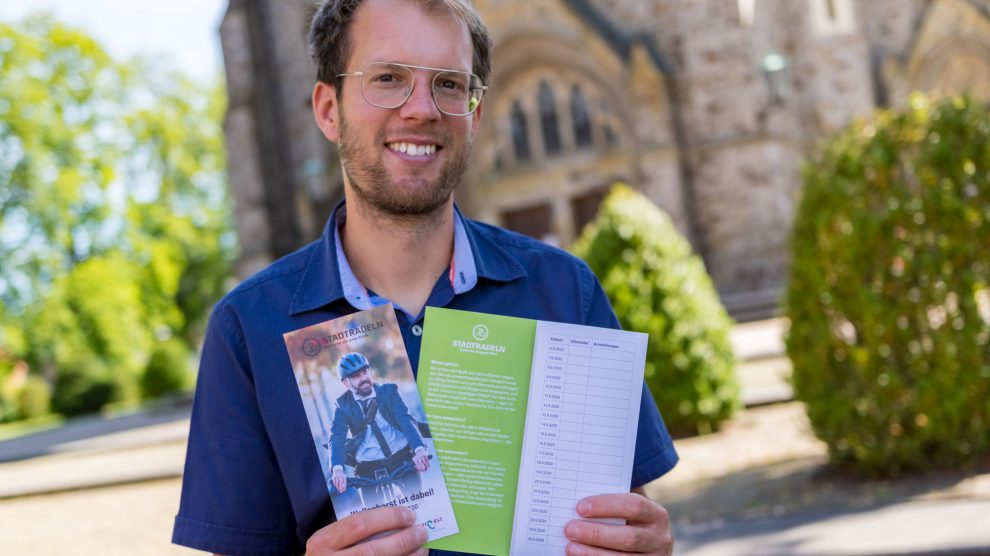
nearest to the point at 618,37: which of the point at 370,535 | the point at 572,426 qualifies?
the point at 572,426

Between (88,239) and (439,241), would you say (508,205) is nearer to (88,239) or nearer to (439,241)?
(88,239)

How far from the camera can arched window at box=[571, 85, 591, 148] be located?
72.3 ft

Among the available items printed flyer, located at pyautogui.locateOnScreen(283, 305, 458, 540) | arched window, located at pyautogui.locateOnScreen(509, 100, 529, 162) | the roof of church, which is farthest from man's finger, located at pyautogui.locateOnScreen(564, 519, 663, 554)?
arched window, located at pyautogui.locateOnScreen(509, 100, 529, 162)

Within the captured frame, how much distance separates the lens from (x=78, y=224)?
3172cm

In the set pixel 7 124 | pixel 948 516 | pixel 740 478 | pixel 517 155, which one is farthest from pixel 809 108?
pixel 7 124

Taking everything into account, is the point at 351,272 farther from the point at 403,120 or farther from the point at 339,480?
the point at 339,480

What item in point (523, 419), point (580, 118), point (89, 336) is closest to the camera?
point (523, 419)

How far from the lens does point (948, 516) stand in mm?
4590

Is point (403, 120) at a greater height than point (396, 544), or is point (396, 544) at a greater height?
point (403, 120)

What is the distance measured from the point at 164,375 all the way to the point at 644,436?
26.1 meters

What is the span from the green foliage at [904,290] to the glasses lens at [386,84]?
465 centimetres

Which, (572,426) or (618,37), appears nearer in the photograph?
(572,426)

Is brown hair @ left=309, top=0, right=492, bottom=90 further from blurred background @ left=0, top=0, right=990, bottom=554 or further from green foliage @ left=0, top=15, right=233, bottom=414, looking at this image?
green foliage @ left=0, top=15, right=233, bottom=414

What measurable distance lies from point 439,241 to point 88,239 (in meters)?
33.0
